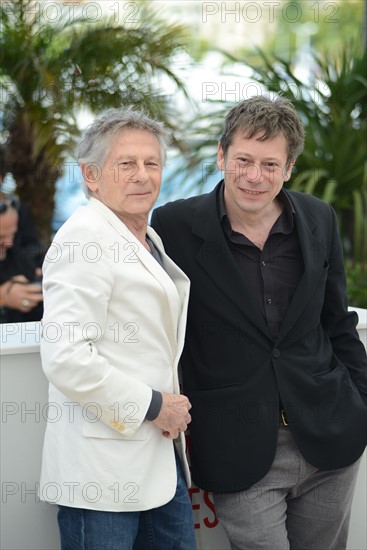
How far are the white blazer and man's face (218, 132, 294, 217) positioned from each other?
0.39 meters

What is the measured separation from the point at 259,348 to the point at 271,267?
0.27 m

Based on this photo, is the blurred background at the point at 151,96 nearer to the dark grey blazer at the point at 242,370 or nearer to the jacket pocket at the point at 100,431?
the dark grey blazer at the point at 242,370

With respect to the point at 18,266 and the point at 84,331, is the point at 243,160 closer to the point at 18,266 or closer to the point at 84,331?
the point at 84,331

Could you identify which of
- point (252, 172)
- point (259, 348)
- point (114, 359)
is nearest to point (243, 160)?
point (252, 172)

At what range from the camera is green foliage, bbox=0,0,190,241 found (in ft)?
20.0

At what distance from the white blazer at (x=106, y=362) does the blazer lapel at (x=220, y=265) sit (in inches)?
9.1

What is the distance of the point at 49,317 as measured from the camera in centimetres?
206

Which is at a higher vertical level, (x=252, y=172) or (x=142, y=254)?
(x=252, y=172)

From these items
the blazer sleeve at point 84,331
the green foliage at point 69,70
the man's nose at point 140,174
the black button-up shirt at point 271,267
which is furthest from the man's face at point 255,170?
the green foliage at point 69,70

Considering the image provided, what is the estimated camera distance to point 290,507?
2.71m

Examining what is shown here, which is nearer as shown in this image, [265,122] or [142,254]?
[142,254]

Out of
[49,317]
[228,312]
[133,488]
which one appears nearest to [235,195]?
[228,312]

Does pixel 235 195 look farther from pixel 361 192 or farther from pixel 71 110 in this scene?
pixel 361 192

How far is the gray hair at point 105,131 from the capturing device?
2.22m
